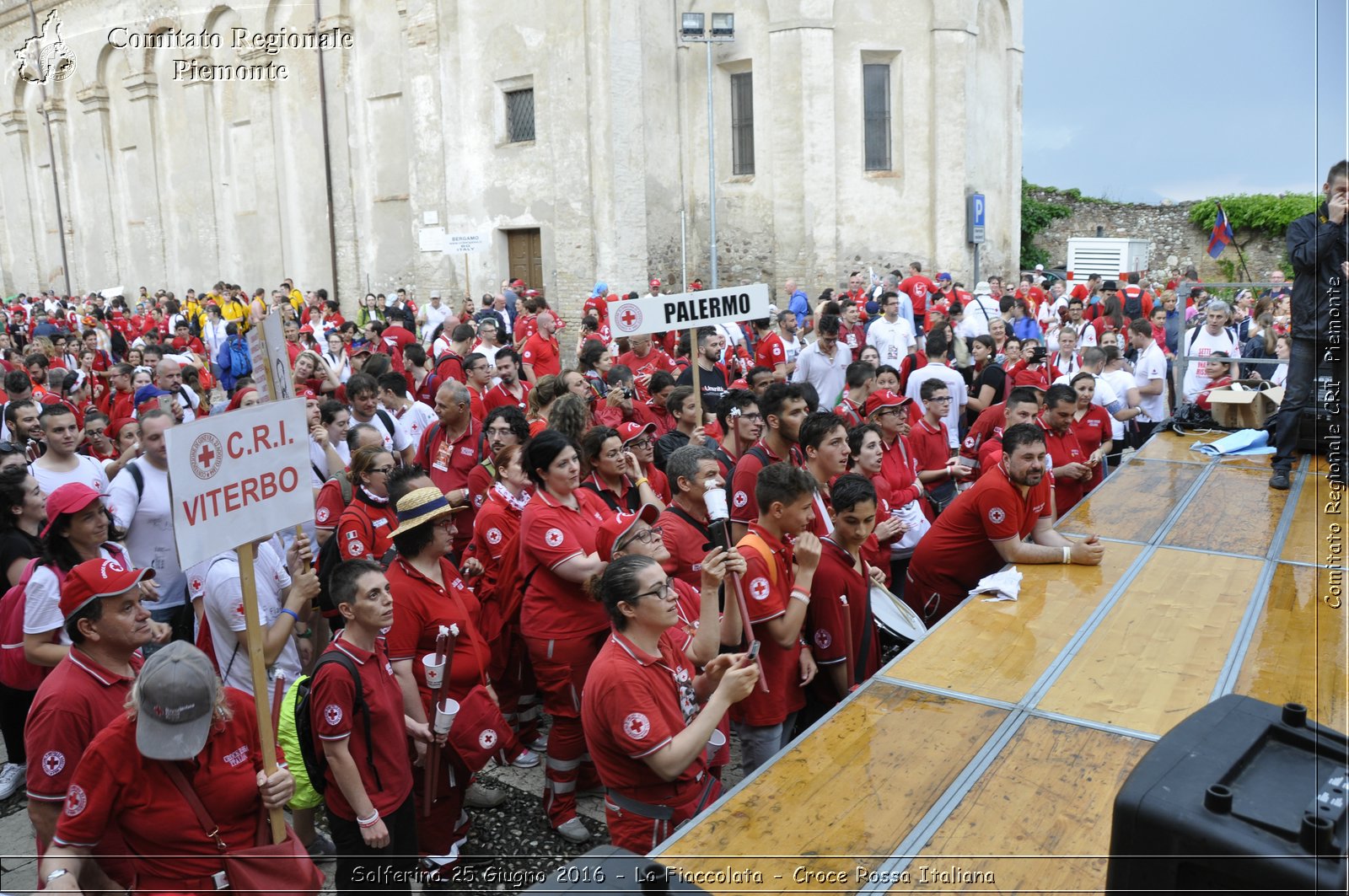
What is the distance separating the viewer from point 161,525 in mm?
6312

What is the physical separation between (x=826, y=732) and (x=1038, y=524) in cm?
271

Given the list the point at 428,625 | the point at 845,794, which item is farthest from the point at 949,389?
the point at 845,794

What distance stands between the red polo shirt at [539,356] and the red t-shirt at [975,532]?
297 inches

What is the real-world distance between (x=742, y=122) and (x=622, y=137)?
3.78 meters

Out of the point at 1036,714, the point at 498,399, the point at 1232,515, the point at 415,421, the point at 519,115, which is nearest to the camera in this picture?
the point at 1036,714

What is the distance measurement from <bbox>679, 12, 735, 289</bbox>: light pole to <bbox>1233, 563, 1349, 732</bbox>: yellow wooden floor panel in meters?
18.0

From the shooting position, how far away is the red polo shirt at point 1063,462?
755 centimetres

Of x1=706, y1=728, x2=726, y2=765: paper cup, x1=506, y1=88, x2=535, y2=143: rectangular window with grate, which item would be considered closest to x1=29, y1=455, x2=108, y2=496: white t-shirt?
x1=706, y1=728, x2=726, y2=765: paper cup

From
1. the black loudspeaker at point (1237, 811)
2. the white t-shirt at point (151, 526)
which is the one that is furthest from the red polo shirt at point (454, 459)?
the black loudspeaker at point (1237, 811)

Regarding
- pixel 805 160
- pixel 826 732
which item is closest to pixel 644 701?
pixel 826 732

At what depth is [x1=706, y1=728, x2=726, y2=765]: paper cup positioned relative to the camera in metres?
4.34

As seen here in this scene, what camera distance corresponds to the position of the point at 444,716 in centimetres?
437

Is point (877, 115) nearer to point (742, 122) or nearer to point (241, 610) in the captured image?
point (742, 122)

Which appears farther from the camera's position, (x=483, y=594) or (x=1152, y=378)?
(x=1152, y=378)
